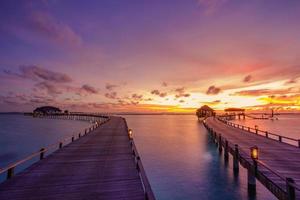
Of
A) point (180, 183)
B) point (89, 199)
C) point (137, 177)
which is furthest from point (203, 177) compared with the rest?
point (89, 199)

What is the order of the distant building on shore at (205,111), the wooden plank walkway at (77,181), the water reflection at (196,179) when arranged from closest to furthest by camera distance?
the wooden plank walkway at (77,181), the water reflection at (196,179), the distant building on shore at (205,111)

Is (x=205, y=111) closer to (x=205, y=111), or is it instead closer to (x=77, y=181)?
(x=205, y=111)

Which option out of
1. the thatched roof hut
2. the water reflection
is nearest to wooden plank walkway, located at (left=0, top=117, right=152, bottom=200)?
the water reflection

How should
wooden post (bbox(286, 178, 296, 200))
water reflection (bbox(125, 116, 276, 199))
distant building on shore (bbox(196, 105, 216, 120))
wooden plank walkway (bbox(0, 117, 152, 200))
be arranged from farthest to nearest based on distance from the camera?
distant building on shore (bbox(196, 105, 216, 120)) → water reflection (bbox(125, 116, 276, 199)) → wooden plank walkway (bbox(0, 117, 152, 200)) → wooden post (bbox(286, 178, 296, 200))

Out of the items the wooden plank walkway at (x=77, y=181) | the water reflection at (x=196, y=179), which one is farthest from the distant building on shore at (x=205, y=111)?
the wooden plank walkway at (x=77, y=181)

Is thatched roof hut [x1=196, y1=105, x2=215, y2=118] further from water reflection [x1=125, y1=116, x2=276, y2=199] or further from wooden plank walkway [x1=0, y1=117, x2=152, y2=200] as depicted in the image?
wooden plank walkway [x1=0, y1=117, x2=152, y2=200]

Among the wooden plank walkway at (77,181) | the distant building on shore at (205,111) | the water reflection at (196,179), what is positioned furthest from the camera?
the distant building on shore at (205,111)

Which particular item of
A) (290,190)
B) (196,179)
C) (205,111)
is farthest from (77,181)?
(205,111)

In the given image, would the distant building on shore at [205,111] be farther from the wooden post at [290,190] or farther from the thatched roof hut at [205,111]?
the wooden post at [290,190]

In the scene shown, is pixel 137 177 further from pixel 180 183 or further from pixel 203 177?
pixel 203 177

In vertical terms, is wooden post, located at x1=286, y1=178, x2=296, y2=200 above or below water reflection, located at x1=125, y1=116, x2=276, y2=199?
above

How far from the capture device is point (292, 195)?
29.6 ft

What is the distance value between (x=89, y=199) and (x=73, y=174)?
3981mm

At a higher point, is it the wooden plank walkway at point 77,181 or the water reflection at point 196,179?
the wooden plank walkway at point 77,181
